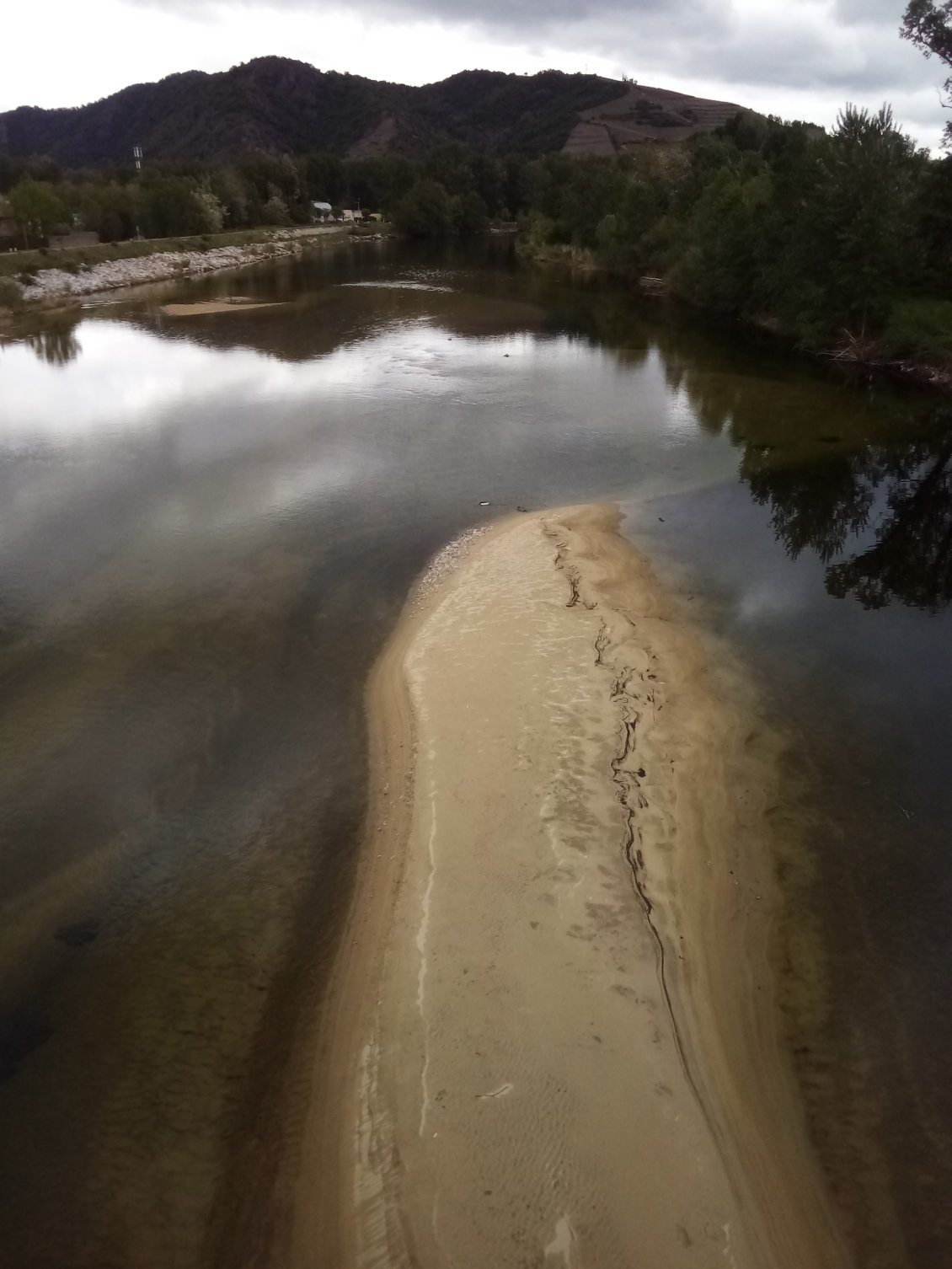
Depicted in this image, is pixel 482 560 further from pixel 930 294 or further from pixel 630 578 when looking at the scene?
pixel 930 294

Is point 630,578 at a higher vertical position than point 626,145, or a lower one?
lower

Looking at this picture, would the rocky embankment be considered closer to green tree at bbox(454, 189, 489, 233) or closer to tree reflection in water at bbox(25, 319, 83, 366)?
tree reflection in water at bbox(25, 319, 83, 366)

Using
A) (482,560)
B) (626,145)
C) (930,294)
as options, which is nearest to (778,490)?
(482,560)

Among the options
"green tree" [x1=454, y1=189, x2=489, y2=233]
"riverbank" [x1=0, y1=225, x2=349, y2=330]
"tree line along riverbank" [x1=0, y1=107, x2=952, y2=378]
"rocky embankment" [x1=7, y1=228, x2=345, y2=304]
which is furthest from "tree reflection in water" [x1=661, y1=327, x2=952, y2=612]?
"green tree" [x1=454, y1=189, x2=489, y2=233]

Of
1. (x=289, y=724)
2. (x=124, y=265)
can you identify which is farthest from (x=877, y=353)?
(x=124, y=265)

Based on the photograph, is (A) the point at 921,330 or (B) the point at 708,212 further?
(B) the point at 708,212

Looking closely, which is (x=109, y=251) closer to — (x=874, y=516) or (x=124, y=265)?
(x=124, y=265)

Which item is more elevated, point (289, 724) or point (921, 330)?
point (921, 330)
